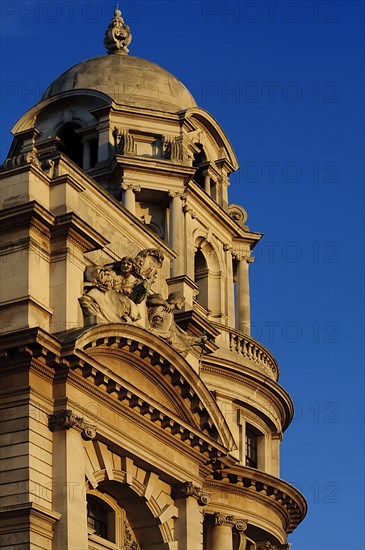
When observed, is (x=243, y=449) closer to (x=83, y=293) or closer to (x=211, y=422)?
(x=211, y=422)

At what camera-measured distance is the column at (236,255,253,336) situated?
6191 centimetres

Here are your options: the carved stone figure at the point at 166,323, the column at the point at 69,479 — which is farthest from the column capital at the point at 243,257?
the column at the point at 69,479

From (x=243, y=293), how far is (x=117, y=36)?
12214mm

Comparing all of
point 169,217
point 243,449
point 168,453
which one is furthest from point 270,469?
point 168,453

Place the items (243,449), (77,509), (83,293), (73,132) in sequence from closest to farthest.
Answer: (77,509) → (83,293) → (243,449) → (73,132)

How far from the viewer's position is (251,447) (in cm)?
5784

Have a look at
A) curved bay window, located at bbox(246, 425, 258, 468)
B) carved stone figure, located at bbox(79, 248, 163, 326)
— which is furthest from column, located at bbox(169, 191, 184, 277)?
carved stone figure, located at bbox(79, 248, 163, 326)

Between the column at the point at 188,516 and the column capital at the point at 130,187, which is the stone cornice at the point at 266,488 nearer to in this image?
the column at the point at 188,516

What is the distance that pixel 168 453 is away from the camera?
44.4 meters

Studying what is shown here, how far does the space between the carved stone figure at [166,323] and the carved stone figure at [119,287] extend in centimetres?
85

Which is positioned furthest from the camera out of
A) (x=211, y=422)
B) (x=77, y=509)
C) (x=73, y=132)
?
(x=73, y=132)

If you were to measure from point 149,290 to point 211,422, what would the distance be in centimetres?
428

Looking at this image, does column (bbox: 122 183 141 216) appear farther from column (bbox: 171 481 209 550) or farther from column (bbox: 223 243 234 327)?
column (bbox: 171 481 209 550)

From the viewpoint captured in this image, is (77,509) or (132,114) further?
(132,114)
